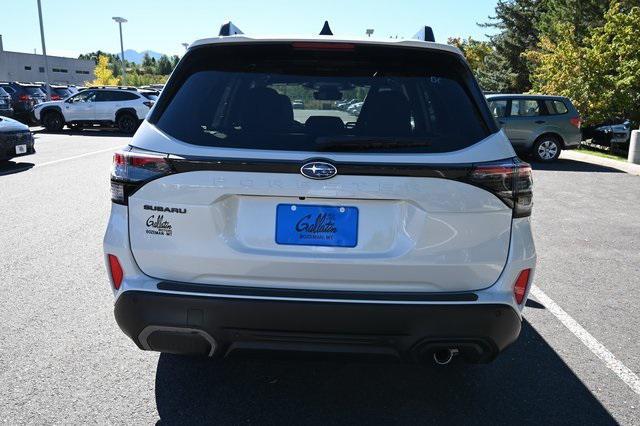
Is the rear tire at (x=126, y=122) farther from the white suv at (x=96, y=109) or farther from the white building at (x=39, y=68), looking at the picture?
the white building at (x=39, y=68)

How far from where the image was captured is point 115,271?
2596 millimetres

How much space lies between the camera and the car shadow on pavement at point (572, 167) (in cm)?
1372

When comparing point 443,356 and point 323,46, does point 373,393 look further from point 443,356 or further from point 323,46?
point 323,46

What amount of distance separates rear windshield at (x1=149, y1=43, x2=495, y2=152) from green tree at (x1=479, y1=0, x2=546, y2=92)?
4568 cm

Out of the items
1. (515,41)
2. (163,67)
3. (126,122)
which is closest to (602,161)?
(126,122)

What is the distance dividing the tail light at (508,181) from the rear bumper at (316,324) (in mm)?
461

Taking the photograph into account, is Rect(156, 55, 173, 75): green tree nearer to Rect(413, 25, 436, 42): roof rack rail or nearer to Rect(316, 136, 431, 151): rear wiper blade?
Rect(413, 25, 436, 42): roof rack rail

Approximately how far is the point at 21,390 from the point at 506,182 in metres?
2.70

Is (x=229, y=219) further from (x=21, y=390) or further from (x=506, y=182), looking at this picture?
(x=21, y=390)

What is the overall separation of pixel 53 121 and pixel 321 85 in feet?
74.2

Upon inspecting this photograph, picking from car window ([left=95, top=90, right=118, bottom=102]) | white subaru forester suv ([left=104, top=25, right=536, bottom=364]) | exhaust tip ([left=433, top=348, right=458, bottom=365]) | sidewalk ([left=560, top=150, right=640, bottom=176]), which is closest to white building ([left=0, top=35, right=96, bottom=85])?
car window ([left=95, top=90, right=118, bottom=102])

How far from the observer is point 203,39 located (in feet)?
8.92

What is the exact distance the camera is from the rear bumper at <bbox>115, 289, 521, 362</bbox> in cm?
240

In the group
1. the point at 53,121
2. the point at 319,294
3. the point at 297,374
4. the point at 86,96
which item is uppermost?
the point at 319,294
